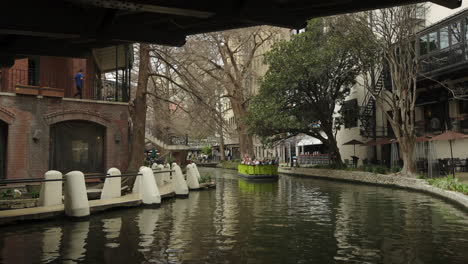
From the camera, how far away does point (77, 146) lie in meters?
20.1

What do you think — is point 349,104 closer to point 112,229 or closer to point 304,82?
point 304,82

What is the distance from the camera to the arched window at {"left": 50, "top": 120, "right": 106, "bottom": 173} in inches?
763

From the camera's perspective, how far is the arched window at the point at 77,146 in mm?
19375

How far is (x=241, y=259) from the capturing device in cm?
759

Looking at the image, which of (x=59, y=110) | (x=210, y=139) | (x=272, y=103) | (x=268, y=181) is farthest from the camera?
(x=210, y=139)

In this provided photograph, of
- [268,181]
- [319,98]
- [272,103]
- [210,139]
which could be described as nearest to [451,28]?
[319,98]

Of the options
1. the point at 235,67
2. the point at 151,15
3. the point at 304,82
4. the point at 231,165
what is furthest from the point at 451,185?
the point at 231,165

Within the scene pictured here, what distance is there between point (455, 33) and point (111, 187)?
72.1 ft

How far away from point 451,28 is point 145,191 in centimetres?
2129

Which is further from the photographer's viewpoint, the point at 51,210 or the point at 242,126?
the point at 242,126

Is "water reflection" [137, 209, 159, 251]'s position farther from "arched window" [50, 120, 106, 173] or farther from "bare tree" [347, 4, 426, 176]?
"bare tree" [347, 4, 426, 176]

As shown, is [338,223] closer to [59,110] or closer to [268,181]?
[59,110]

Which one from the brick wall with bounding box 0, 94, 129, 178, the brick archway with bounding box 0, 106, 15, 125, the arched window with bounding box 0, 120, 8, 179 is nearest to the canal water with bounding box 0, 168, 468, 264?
the brick wall with bounding box 0, 94, 129, 178

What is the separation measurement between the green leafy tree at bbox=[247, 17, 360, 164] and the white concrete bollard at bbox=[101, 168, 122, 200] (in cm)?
1688
